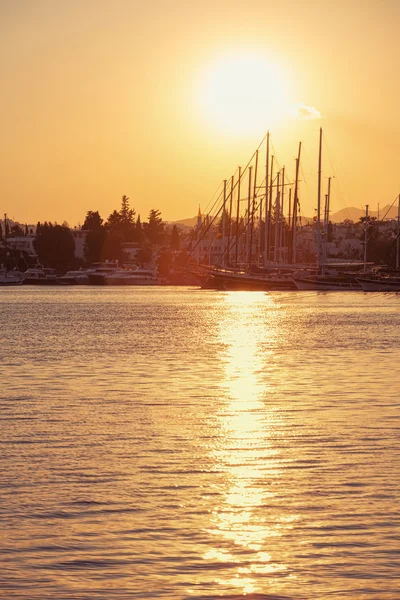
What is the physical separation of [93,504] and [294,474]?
3976 mm

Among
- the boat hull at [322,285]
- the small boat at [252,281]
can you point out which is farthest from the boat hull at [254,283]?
the boat hull at [322,285]

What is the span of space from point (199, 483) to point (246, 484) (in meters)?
0.78

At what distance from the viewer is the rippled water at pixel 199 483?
13.4 meters

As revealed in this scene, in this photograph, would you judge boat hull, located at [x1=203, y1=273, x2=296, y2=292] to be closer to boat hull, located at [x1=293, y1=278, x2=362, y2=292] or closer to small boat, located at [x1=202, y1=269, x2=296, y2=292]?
small boat, located at [x1=202, y1=269, x2=296, y2=292]

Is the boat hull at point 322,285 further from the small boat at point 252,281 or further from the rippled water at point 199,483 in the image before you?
the rippled water at point 199,483

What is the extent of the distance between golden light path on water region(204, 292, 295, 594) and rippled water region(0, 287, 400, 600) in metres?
0.04

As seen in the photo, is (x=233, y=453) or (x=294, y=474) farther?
(x=233, y=453)

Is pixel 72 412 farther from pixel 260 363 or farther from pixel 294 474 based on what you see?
pixel 260 363

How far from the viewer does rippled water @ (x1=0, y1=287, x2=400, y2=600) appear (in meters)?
13.4

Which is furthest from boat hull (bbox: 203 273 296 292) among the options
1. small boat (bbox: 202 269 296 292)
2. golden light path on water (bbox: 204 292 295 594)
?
golden light path on water (bbox: 204 292 295 594)

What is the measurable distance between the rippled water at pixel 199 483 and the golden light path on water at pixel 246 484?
4 cm

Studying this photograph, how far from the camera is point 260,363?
4638 cm

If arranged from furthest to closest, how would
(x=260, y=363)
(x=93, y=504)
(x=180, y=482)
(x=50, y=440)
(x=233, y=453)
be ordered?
(x=260, y=363) < (x=50, y=440) < (x=233, y=453) < (x=180, y=482) < (x=93, y=504)

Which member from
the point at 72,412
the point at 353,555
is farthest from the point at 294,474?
the point at 72,412
